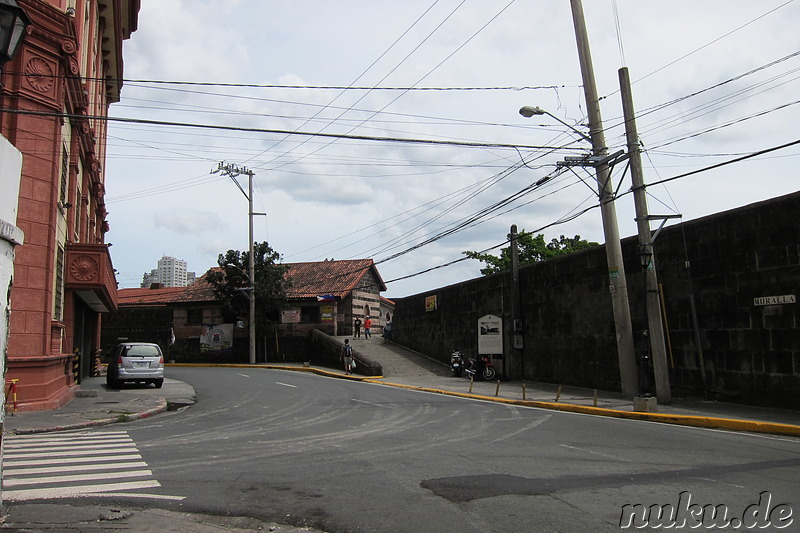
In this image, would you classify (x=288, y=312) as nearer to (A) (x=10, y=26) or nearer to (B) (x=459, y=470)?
(B) (x=459, y=470)

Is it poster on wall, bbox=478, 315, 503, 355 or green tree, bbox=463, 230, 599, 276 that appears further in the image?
green tree, bbox=463, 230, 599, 276

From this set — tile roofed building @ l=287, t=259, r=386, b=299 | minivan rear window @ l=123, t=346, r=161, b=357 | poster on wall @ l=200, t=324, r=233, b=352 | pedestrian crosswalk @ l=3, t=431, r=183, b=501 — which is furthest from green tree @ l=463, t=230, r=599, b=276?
pedestrian crosswalk @ l=3, t=431, r=183, b=501

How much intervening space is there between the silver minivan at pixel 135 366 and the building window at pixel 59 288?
4254mm

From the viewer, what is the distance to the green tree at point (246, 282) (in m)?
42.6

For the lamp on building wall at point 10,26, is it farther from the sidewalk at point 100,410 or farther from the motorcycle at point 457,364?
the motorcycle at point 457,364

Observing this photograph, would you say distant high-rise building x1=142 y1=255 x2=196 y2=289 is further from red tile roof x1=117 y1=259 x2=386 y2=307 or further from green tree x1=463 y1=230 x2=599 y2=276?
green tree x1=463 y1=230 x2=599 y2=276

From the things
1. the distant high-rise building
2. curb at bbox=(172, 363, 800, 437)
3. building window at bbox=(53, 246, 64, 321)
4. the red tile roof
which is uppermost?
the distant high-rise building

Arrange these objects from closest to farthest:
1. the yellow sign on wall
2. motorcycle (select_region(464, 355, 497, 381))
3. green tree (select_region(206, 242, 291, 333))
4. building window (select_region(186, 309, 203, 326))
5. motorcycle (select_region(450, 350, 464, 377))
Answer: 1. motorcycle (select_region(464, 355, 497, 381))
2. motorcycle (select_region(450, 350, 464, 377))
3. the yellow sign on wall
4. green tree (select_region(206, 242, 291, 333))
5. building window (select_region(186, 309, 203, 326))

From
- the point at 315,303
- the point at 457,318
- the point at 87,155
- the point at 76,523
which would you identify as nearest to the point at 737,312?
the point at 76,523

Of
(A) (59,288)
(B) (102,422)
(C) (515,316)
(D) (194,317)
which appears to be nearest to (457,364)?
(C) (515,316)

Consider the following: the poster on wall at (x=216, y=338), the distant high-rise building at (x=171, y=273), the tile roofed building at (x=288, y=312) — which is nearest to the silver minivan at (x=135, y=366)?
the tile roofed building at (x=288, y=312)

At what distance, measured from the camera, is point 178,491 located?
6711 millimetres

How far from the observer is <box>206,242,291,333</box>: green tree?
1678 inches

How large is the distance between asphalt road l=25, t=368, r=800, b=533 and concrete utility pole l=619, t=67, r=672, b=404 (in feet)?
9.02
